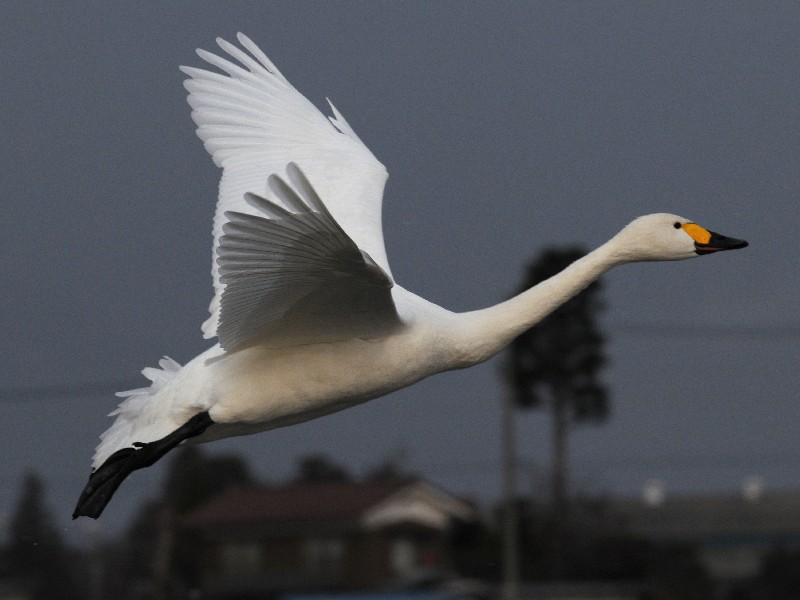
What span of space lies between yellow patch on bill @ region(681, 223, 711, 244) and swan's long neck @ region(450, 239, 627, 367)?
568 mm

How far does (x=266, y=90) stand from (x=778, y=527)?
35.5 m

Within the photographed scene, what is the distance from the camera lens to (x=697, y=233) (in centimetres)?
962

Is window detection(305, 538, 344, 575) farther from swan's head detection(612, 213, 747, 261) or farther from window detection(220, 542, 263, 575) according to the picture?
swan's head detection(612, 213, 747, 261)

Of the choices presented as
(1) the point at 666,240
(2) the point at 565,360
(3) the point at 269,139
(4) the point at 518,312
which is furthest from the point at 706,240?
(2) the point at 565,360

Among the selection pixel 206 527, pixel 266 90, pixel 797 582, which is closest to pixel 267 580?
pixel 206 527

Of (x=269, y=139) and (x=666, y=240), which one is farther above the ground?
(x=269, y=139)

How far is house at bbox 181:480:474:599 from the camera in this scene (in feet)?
121

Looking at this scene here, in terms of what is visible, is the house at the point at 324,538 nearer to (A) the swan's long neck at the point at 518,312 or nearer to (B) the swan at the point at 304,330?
(B) the swan at the point at 304,330

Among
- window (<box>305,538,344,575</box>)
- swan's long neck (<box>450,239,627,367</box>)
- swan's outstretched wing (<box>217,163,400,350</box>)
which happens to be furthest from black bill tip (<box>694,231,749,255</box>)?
window (<box>305,538,344,575</box>)

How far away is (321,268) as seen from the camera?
321 inches

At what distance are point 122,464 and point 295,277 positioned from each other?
1.69 metres

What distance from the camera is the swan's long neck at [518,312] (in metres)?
9.01

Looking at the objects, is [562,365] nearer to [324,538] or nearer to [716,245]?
[324,538]

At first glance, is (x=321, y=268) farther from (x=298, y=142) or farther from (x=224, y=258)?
(x=298, y=142)
